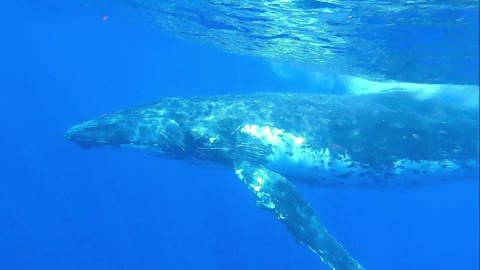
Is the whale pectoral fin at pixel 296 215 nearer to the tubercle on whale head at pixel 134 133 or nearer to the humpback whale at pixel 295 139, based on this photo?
the humpback whale at pixel 295 139

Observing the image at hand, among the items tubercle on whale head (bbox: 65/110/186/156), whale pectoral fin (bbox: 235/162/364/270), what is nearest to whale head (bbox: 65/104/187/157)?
tubercle on whale head (bbox: 65/110/186/156)

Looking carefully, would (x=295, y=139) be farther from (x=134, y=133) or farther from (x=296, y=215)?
(x=134, y=133)

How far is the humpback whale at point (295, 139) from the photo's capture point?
37.0 feet

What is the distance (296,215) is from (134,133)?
15.3 ft

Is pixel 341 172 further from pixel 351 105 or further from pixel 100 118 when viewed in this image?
pixel 100 118

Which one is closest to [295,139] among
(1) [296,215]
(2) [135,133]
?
(1) [296,215]

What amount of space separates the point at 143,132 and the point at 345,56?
522 inches

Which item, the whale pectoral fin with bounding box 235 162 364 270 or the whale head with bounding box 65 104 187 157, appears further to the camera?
the whale head with bounding box 65 104 187 157

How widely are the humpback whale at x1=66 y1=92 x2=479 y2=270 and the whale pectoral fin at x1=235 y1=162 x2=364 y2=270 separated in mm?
44

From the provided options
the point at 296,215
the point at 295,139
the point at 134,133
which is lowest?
the point at 296,215

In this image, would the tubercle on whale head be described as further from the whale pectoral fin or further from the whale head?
the whale pectoral fin

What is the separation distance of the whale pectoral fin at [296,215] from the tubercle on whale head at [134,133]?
2208 millimetres

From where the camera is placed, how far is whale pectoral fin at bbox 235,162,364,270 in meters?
9.55

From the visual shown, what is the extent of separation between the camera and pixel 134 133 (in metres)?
11.4
